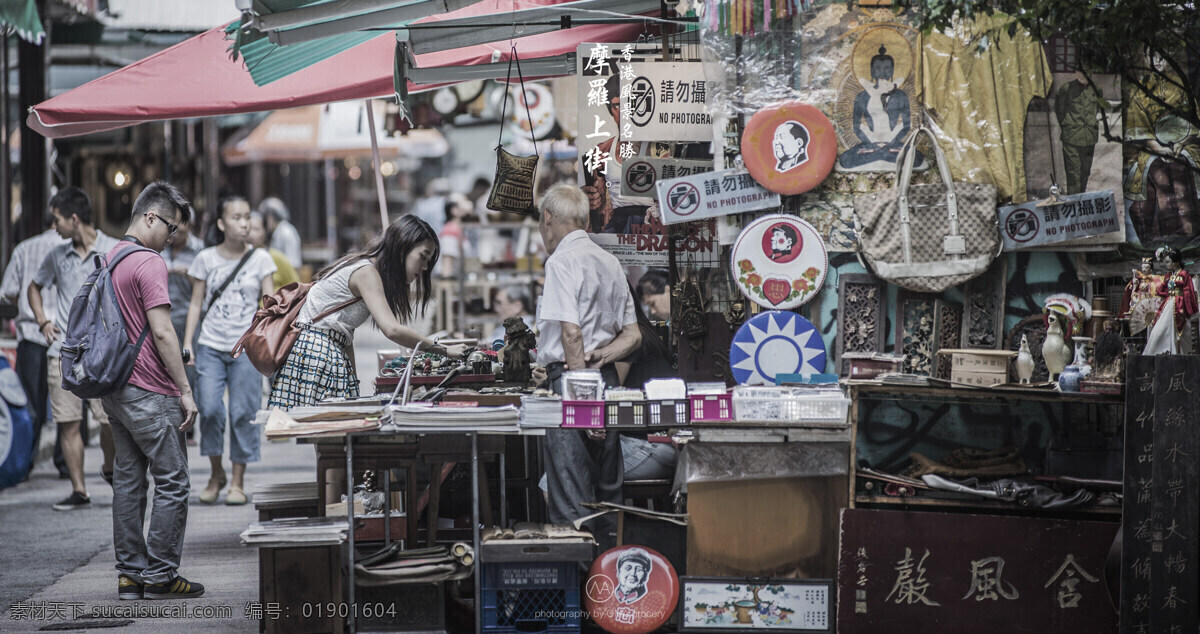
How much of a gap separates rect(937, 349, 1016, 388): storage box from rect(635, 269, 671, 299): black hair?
2.88 m

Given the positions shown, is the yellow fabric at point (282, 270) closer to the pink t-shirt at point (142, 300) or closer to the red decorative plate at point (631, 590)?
the pink t-shirt at point (142, 300)

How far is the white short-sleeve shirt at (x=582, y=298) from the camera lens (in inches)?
249

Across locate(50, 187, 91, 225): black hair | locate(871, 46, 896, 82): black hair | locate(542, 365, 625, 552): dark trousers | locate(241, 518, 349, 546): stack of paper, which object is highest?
locate(871, 46, 896, 82): black hair

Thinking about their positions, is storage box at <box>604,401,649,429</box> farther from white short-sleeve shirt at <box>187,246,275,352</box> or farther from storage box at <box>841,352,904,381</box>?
white short-sleeve shirt at <box>187,246,275,352</box>

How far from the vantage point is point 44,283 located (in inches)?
366

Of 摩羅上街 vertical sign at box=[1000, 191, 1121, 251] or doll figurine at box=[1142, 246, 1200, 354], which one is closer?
doll figurine at box=[1142, 246, 1200, 354]

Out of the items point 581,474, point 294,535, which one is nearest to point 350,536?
point 294,535

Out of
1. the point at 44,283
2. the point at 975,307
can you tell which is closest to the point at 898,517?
the point at 975,307

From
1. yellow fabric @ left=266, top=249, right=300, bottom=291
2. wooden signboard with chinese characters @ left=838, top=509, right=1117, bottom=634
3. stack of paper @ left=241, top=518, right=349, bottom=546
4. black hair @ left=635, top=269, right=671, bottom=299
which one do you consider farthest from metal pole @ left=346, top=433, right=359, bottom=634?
yellow fabric @ left=266, top=249, right=300, bottom=291

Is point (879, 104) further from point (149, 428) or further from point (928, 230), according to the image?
point (149, 428)

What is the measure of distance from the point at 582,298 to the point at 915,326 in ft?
6.10

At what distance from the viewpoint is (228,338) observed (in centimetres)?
894

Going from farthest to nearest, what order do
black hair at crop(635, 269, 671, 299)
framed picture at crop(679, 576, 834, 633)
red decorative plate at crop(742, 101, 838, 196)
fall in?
black hair at crop(635, 269, 671, 299)
red decorative plate at crop(742, 101, 838, 196)
framed picture at crop(679, 576, 834, 633)

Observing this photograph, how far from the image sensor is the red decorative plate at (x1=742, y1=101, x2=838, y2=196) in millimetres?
6426
